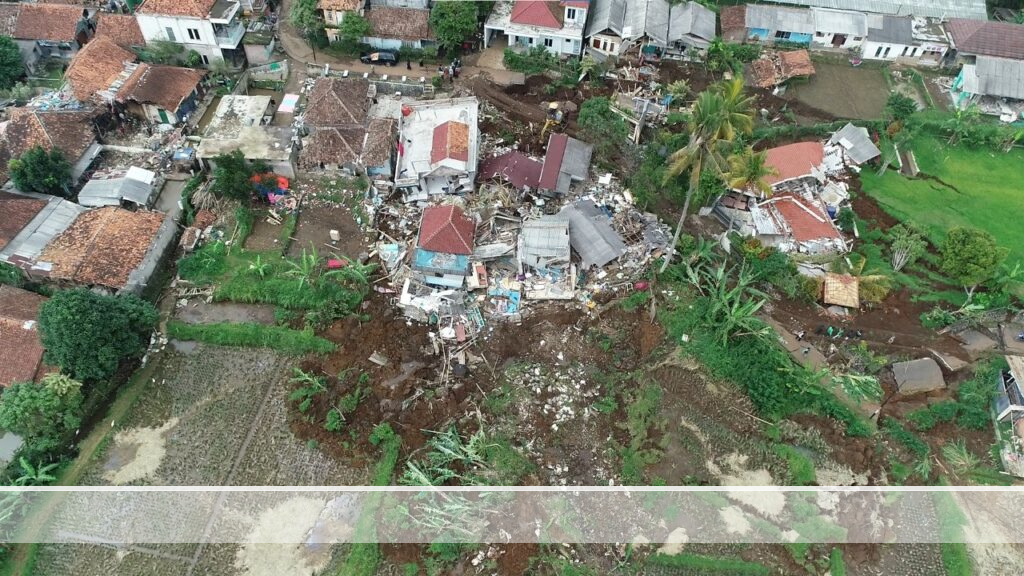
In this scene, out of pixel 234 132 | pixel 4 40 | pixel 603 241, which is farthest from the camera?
pixel 4 40

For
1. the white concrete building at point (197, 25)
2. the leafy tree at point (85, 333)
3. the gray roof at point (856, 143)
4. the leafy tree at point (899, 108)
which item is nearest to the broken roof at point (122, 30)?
the white concrete building at point (197, 25)

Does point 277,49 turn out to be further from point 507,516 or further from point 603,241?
point 507,516

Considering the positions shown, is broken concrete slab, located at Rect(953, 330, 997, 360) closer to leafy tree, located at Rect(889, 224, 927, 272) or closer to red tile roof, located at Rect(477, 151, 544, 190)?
leafy tree, located at Rect(889, 224, 927, 272)

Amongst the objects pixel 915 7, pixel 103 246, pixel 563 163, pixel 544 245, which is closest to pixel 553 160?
pixel 563 163

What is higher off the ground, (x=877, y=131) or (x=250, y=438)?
(x=877, y=131)

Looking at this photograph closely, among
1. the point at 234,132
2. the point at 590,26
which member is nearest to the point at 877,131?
the point at 590,26

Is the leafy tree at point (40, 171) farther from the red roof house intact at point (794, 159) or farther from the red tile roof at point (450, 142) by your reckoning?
the red roof house intact at point (794, 159)

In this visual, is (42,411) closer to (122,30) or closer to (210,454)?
(210,454)

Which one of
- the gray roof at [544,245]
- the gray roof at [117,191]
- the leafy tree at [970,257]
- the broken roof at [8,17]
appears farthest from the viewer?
the broken roof at [8,17]
